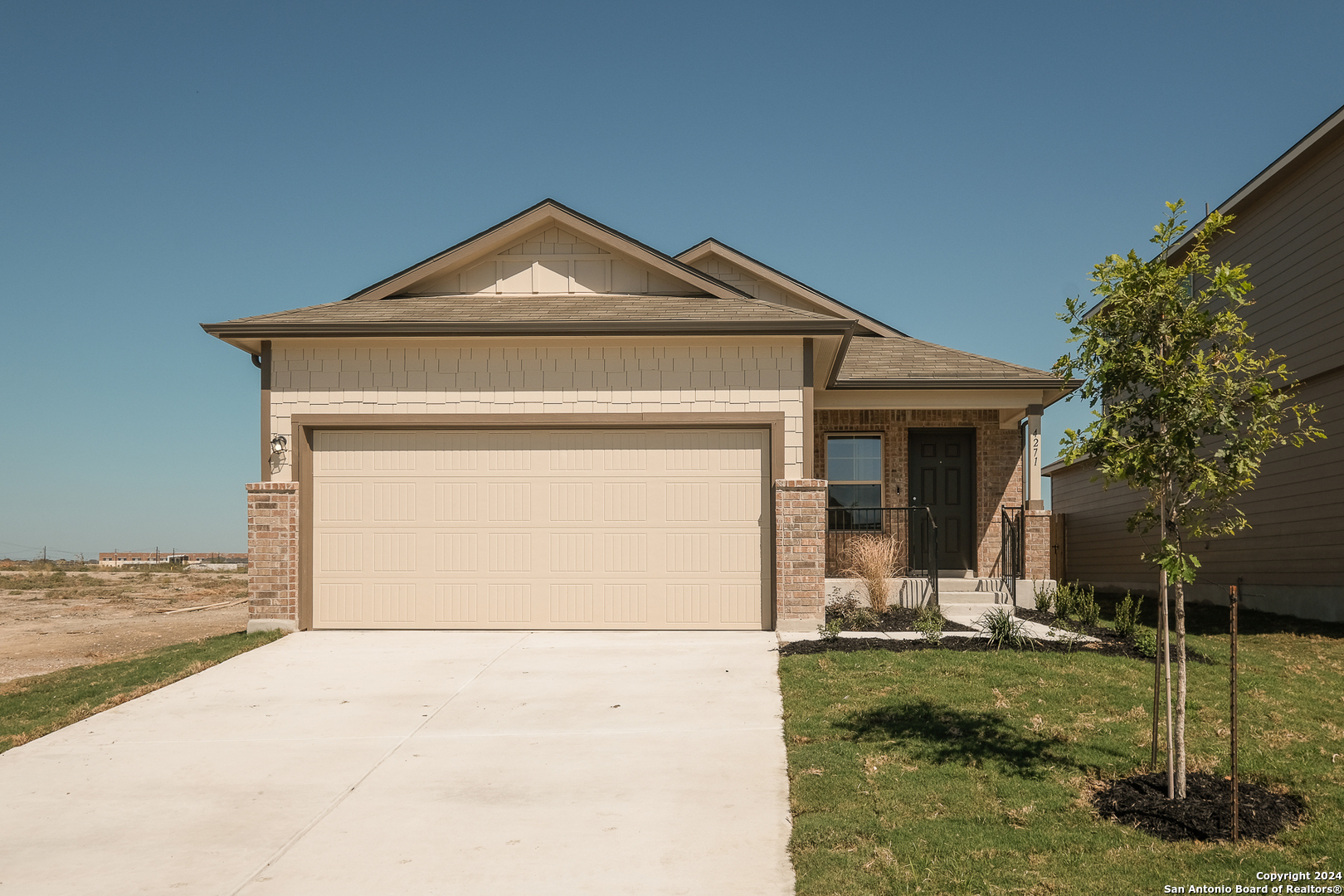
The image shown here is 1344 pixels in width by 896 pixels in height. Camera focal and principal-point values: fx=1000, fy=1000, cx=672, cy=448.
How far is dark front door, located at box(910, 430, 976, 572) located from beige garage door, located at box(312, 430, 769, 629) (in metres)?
4.86

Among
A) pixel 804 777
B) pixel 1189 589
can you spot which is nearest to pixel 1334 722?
pixel 804 777

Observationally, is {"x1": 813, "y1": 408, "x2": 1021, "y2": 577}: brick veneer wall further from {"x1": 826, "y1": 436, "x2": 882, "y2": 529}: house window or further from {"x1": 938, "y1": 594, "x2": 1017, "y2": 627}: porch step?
{"x1": 938, "y1": 594, "x2": 1017, "y2": 627}: porch step

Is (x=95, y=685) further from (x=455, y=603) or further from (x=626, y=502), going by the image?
(x=626, y=502)

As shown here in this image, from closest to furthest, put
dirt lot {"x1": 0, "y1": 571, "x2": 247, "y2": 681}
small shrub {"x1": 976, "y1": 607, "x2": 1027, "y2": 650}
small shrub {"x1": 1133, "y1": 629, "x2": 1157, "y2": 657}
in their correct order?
small shrub {"x1": 1133, "y1": 629, "x2": 1157, "y2": 657} → small shrub {"x1": 976, "y1": 607, "x2": 1027, "y2": 650} → dirt lot {"x1": 0, "y1": 571, "x2": 247, "y2": 681}

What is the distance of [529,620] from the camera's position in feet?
37.7

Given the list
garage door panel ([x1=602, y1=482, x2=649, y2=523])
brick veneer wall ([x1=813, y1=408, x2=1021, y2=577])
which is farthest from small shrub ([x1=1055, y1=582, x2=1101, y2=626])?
garage door panel ([x1=602, y1=482, x2=649, y2=523])

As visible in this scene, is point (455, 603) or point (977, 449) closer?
point (455, 603)

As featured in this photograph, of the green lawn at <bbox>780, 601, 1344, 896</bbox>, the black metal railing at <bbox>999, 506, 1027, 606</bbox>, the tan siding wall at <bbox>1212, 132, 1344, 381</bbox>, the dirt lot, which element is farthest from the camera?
the dirt lot

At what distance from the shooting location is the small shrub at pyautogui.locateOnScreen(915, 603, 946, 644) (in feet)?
33.2

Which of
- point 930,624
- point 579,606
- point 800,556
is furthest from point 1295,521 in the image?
point 579,606

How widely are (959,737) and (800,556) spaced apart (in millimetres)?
4502

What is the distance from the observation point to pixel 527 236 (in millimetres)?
13141

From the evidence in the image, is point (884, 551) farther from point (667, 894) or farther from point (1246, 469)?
point (667, 894)

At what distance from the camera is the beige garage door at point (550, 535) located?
11.5 meters
